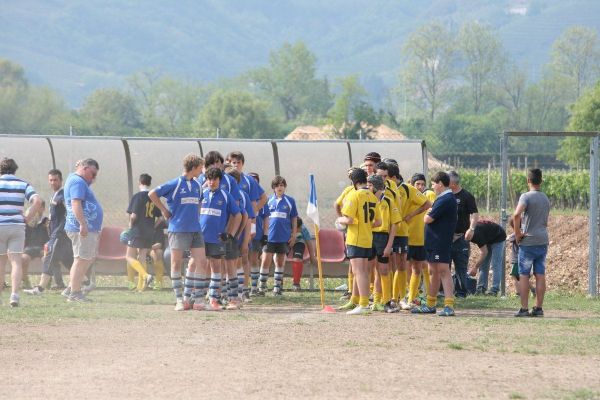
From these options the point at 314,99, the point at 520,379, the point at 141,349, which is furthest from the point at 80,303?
the point at 314,99


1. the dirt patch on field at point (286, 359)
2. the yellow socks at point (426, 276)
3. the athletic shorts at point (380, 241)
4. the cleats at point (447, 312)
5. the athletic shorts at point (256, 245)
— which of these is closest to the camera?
the dirt patch on field at point (286, 359)

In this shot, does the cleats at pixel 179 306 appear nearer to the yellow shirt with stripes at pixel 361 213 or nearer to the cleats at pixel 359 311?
the cleats at pixel 359 311

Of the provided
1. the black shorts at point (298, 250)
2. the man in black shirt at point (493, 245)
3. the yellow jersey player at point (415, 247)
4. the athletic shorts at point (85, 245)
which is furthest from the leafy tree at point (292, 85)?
the yellow jersey player at point (415, 247)

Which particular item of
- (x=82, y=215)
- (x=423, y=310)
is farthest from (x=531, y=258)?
(x=82, y=215)

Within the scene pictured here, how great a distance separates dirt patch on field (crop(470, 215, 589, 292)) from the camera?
23.4 meters

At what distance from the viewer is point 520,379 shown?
33.6ft

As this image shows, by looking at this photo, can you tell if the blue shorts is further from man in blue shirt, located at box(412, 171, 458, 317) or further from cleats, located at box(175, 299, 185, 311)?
cleats, located at box(175, 299, 185, 311)

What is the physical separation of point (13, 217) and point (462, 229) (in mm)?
6691

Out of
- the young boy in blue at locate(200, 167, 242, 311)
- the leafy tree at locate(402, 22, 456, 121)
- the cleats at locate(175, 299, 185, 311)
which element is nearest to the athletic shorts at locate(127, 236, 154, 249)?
the young boy in blue at locate(200, 167, 242, 311)

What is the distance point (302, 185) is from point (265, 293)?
10.8ft

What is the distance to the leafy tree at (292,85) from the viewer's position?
192 meters

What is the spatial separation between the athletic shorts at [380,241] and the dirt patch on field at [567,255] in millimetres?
6380

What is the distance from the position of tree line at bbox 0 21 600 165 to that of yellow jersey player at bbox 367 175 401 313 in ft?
261

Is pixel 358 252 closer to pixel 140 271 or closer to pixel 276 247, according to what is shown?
pixel 276 247
